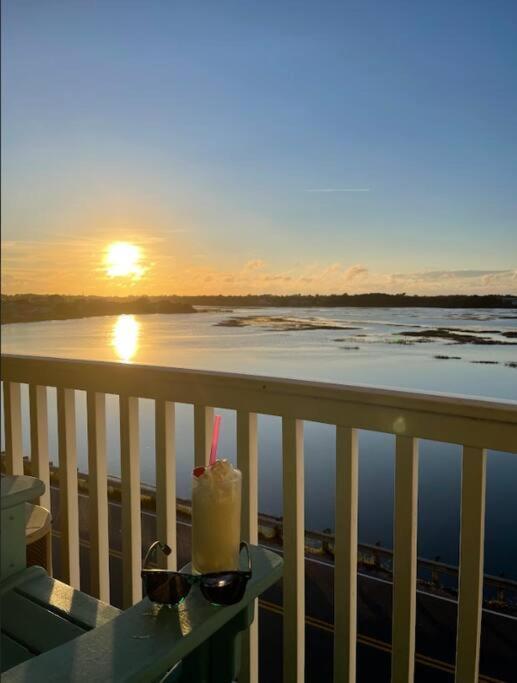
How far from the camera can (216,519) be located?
1.11 meters

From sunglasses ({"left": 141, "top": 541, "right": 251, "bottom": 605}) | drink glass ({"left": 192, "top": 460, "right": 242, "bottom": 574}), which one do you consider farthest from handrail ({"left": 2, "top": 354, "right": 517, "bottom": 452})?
sunglasses ({"left": 141, "top": 541, "right": 251, "bottom": 605})

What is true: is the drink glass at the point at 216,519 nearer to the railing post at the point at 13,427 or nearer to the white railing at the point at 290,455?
the white railing at the point at 290,455

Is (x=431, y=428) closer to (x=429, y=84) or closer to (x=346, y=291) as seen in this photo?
(x=346, y=291)

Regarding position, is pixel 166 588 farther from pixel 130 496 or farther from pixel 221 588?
pixel 130 496

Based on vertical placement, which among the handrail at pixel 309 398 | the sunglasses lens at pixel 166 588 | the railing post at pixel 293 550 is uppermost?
the handrail at pixel 309 398

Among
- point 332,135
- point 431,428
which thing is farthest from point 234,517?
point 332,135

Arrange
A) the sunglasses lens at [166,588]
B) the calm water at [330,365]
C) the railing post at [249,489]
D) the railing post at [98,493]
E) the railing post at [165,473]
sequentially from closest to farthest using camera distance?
1. the sunglasses lens at [166,588]
2. the calm water at [330,365]
3. the railing post at [249,489]
4. the railing post at [165,473]
5. the railing post at [98,493]

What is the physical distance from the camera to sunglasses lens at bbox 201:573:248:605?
35.9 inches

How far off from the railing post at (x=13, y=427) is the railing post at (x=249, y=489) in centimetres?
117

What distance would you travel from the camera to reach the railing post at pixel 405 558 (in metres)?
1.52

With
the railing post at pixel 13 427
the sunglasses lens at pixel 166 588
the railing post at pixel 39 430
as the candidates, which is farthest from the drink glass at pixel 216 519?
the railing post at pixel 13 427

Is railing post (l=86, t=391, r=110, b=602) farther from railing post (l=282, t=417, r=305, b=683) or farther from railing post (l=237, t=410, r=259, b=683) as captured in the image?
railing post (l=282, t=417, r=305, b=683)

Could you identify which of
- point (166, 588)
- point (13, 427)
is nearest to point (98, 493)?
point (13, 427)

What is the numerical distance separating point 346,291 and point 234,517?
49.0 inches
